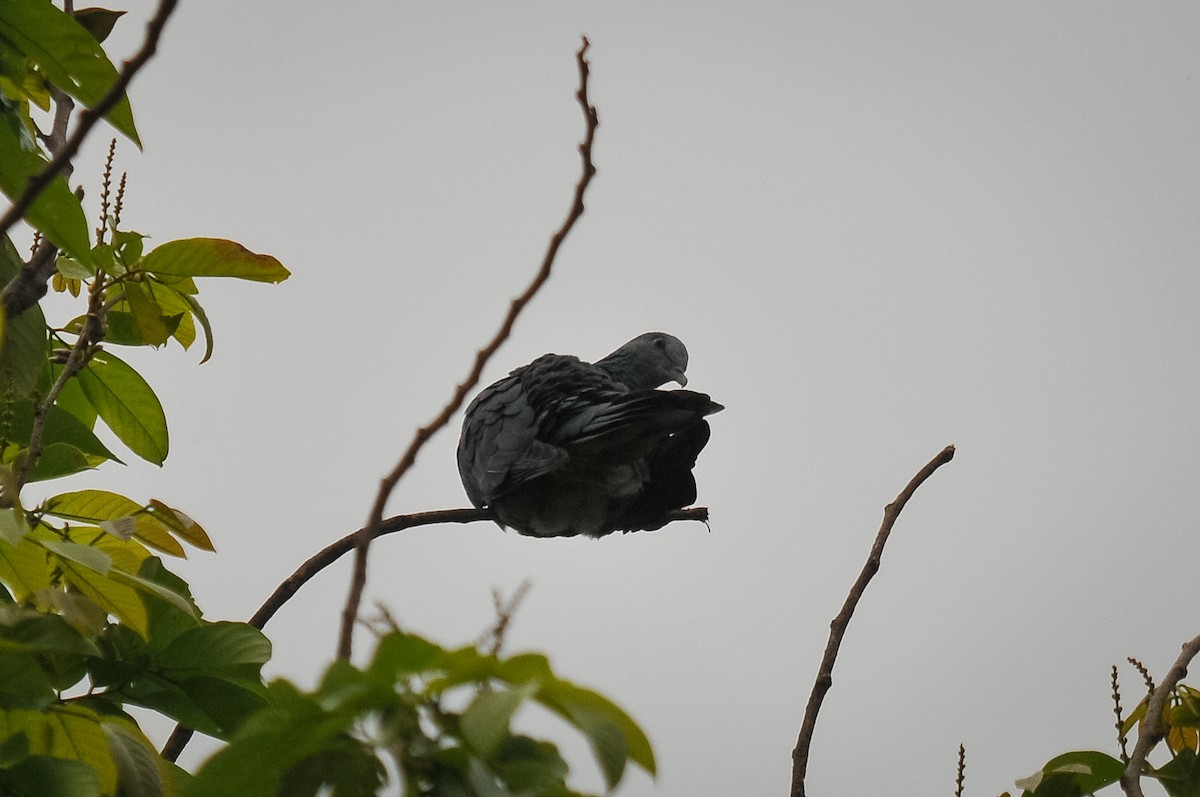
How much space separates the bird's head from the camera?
382cm

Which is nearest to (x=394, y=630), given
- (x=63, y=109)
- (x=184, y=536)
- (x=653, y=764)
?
(x=653, y=764)

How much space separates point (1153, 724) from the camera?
1.73m

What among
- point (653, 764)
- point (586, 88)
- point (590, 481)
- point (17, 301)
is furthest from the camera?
point (590, 481)

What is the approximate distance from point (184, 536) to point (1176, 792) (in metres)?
1.61

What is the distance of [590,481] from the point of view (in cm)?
328

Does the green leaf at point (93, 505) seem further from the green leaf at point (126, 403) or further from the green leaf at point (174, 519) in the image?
the green leaf at point (126, 403)

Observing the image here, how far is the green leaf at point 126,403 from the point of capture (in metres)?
1.99

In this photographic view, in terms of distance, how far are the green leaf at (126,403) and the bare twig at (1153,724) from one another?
1.67m

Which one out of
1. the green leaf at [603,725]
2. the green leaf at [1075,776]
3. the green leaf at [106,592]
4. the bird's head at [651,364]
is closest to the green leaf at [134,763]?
the green leaf at [106,592]

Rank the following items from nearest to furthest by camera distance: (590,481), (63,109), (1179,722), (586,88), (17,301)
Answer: (586,88) → (17,301) → (63,109) → (1179,722) → (590,481)

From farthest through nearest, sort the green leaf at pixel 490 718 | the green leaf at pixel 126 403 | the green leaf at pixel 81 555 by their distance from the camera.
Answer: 1. the green leaf at pixel 126 403
2. the green leaf at pixel 81 555
3. the green leaf at pixel 490 718

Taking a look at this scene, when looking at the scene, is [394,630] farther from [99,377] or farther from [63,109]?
[99,377]

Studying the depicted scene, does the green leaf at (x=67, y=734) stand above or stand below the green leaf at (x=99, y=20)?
below

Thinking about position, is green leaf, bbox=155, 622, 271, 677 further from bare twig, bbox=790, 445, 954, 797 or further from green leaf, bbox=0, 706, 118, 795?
bare twig, bbox=790, 445, 954, 797
